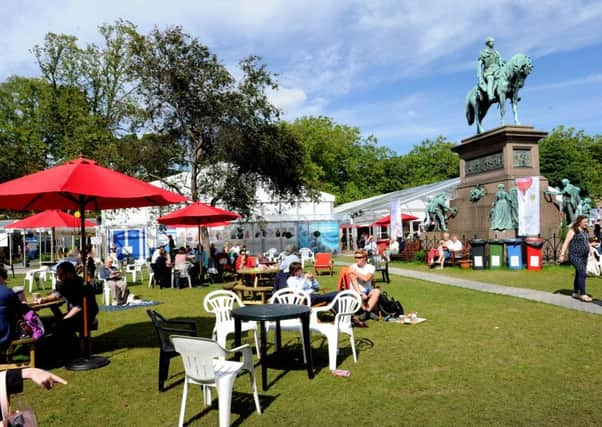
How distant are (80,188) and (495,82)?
17.8 metres

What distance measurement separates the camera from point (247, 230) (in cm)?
2995

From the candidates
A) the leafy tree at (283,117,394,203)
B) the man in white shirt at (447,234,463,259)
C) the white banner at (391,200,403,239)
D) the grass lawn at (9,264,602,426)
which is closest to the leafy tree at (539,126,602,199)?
the leafy tree at (283,117,394,203)

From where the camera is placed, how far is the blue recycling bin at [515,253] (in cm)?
1619

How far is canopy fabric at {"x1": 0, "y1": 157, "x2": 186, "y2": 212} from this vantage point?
226 inches

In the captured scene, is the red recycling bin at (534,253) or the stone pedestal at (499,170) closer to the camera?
the red recycling bin at (534,253)

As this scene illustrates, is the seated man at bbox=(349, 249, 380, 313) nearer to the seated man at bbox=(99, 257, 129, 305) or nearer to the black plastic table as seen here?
the black plastic table

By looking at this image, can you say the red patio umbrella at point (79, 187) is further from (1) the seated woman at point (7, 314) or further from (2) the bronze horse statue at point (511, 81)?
(2) the bronze horse statue at point (511, 81)

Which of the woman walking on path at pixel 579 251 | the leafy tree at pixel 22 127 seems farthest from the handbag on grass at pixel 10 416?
the leafy tree at pixel 22 127

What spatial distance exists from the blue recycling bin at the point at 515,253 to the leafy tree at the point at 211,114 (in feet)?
32.3

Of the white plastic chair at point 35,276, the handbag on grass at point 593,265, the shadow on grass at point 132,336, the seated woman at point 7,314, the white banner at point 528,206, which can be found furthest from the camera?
the white plastic chair at point 35,276

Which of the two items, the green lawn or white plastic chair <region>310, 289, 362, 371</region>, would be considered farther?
the green lawn

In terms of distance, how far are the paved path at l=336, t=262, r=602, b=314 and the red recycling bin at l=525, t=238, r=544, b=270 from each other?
2901mm

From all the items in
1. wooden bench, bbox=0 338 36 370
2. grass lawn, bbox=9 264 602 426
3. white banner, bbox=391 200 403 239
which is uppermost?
white banner, bbox=391 200 403 239

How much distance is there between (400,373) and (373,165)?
5365 centimetres
